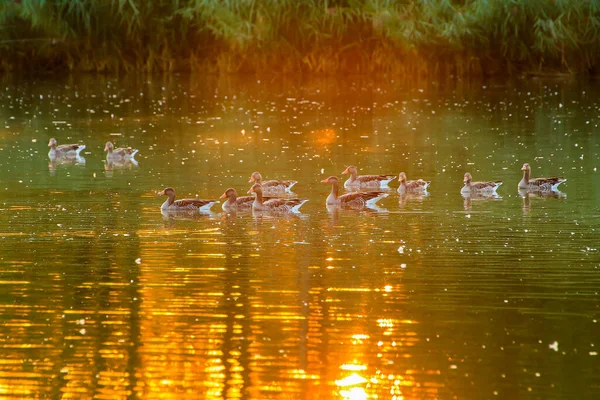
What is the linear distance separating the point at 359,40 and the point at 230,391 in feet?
131

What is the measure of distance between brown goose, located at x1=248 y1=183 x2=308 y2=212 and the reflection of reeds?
2710 centimetres

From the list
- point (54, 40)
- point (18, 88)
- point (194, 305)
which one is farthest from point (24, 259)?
point (54, 40)

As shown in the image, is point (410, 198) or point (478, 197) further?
point (410, 198)

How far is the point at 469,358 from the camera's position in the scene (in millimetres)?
10672

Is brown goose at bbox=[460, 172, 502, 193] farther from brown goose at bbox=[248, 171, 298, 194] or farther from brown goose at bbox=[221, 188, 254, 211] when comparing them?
brown goose at bbox=[221, 188, 254, 211]

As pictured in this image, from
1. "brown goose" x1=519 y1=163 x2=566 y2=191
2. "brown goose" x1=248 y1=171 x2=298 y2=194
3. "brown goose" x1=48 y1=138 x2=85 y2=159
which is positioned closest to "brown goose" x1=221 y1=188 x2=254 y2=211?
"brown goose" x1=248 y1=171 x2=298 y2=194

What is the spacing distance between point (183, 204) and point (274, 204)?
4.68 feet

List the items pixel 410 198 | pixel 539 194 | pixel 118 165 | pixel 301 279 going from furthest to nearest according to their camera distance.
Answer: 1. pixel 118 165
2. pixel 539 194
3. pixel 410 198
4. pixel 301 279

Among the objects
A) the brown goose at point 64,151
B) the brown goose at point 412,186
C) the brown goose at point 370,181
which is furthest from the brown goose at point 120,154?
the brown goose at point 412,186

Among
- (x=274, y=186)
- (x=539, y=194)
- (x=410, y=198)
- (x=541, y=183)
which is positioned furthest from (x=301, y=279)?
(x=541, y=183)

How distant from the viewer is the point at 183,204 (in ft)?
61.8

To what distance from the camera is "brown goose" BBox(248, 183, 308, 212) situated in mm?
18938

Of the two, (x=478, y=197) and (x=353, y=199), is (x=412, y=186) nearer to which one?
(x=478, y=197)

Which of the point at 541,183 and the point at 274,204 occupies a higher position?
the point at 541,183
